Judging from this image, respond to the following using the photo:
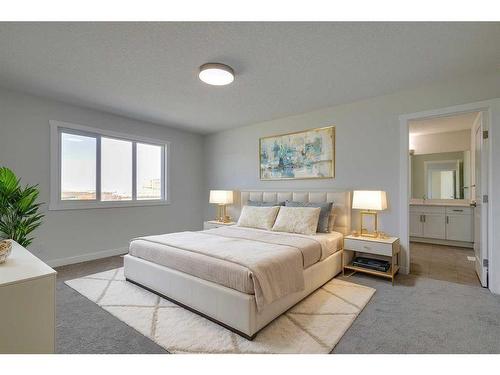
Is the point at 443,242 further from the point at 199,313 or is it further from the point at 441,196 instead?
the point at 199,313

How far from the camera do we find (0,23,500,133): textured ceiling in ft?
6.48

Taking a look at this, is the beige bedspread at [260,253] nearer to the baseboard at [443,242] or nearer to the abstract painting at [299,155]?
the abstract painting at [299,155]

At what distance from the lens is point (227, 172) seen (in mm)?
5250

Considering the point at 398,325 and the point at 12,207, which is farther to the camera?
the point at 12,207

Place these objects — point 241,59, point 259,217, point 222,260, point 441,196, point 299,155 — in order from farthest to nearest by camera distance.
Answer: point 441,196 < point 299,155 < point 259,217 < point 241,59 < point 222,260

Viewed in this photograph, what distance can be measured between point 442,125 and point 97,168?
6.27 m

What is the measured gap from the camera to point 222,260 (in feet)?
6.93

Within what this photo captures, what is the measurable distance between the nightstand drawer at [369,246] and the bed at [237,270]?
14 centimetres

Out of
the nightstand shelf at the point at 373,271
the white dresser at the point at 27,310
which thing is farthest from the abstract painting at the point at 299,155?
the white dresser at the point at 27,310

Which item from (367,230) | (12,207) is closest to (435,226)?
(367,230)
